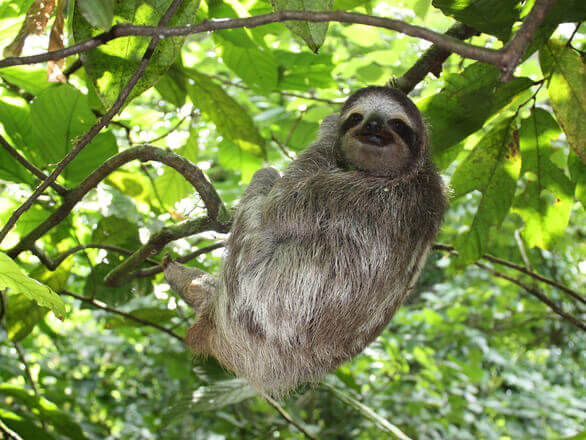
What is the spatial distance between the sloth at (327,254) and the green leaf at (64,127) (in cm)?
135

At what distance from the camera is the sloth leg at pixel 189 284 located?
4.38 meters

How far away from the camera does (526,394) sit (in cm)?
1184

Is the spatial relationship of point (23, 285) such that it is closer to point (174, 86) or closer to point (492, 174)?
point (174, 86)

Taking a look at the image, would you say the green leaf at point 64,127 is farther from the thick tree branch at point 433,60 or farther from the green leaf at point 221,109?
the thick tree branch at point 433,60

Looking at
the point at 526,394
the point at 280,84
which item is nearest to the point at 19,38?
the point at 280,84

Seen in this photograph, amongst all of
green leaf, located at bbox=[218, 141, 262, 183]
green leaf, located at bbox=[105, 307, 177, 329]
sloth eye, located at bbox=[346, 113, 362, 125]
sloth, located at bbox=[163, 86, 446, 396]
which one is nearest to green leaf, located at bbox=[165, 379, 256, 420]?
green leaf, located at bbox=[105, 307, 177, 329]

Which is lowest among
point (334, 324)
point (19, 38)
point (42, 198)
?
point (334, 324)

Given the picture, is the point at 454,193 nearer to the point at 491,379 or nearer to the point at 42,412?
the point at 42,412

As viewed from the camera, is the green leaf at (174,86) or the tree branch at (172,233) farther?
the green leaf at (174,86)

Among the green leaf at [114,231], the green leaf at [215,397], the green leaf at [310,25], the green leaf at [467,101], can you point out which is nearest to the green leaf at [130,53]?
the green leaf at [310,25]

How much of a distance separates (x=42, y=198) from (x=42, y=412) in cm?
217

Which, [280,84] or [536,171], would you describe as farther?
[280,84]

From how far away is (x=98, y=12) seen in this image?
6.81 ft

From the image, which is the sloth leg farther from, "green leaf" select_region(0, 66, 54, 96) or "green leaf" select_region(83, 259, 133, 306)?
"green leaf" select_region(0, 66, 54, 96)
